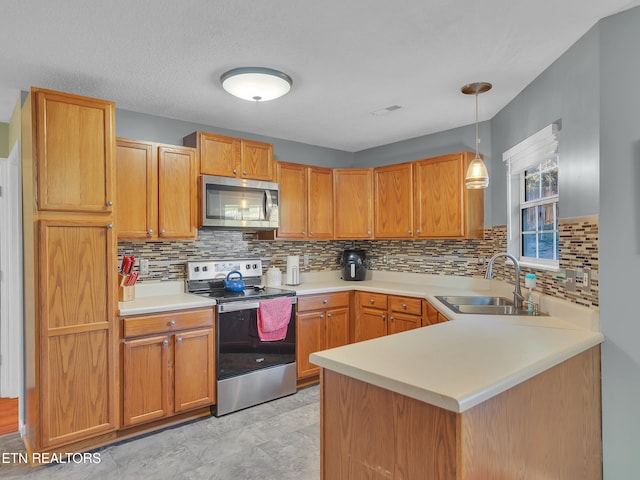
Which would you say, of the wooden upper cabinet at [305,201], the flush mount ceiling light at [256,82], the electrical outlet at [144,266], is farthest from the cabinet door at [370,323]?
the flush mount ceiling light at [256,82]

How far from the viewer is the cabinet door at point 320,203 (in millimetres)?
4141

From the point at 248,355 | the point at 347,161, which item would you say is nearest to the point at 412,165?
the point at 347,161

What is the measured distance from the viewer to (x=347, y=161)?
4.81m

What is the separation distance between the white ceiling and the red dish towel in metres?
1.57

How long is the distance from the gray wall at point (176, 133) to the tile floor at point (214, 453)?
2.26 m

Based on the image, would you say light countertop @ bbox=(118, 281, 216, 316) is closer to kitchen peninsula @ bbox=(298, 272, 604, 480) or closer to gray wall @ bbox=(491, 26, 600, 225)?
kitchen peninsula @ bbox=(298, 272, 604, 480)

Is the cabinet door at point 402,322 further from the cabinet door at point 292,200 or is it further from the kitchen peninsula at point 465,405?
the kitchen peninsula at point 465,405

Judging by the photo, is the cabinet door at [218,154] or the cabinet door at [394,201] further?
the cabinet door at [394,201]

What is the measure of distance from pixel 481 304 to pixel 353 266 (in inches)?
58.5

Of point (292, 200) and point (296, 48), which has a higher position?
point (296, 48)

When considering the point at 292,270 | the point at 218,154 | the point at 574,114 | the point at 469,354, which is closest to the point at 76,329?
the point at 218,154

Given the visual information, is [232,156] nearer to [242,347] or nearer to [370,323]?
[242,347]

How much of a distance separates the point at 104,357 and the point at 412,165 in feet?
9.80

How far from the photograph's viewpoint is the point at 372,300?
3.85 m
